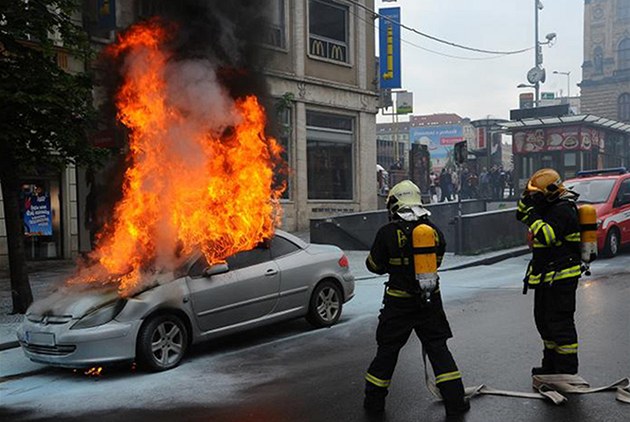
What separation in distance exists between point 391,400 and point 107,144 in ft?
23.9

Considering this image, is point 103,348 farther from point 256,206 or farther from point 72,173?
point 72,173

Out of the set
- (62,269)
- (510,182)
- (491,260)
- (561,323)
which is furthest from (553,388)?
(510,182)

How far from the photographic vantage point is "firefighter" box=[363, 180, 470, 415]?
476 cm

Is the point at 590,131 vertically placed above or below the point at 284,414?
above

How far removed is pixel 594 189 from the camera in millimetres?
14516

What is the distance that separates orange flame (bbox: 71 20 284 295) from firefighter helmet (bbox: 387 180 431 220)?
9.86 ft

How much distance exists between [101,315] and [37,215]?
402 inches

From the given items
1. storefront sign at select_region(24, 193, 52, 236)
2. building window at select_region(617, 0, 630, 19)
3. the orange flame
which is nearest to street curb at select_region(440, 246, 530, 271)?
the orange flame

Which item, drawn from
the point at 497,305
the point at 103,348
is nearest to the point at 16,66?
the point at 103,348

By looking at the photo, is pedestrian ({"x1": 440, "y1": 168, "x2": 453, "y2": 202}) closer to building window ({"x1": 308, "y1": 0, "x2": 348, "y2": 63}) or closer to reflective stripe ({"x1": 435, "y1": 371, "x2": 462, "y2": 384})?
building window ({"x1": 308, "y1": 0, "x2": 348, "y2": 63})

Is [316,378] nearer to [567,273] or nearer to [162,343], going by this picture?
[162,343]

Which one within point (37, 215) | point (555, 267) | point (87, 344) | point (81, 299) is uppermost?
point (37, 215)

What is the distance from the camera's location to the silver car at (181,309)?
20.6ft

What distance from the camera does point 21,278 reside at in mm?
9656
